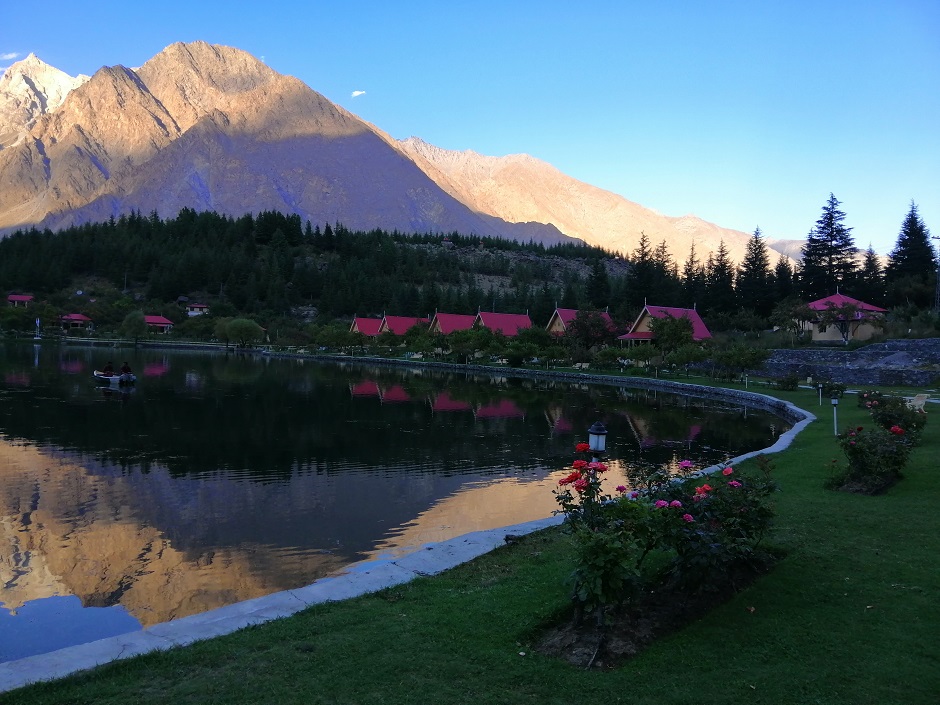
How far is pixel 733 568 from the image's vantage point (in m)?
6.65

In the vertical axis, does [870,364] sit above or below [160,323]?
below

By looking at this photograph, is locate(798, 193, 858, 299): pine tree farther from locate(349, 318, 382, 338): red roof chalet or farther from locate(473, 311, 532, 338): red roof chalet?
locate(349, 318, 382, 338): red roof chalet

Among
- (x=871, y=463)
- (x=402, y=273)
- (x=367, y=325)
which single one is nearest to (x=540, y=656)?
(x=871, y=463)

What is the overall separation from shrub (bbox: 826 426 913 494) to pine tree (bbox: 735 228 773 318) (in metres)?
61.4

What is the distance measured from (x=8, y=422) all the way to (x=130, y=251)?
399 ft

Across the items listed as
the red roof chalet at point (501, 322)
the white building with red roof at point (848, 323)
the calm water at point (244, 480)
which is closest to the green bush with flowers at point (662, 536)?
the calm water at point (244, 480)

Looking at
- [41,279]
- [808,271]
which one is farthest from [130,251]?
[808,271]

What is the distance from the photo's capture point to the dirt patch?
5.22 m

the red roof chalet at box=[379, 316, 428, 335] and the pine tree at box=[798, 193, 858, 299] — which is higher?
the pine tree at box=[798, 193, 858, 299]

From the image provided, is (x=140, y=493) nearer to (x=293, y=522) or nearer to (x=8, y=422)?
(x=293, y=522)

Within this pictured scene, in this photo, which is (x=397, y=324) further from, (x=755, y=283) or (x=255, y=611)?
(x=255, y=611)

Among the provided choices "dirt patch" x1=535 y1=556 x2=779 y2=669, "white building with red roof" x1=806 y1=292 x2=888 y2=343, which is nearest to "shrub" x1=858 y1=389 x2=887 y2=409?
"dirt patch" x1=535 y1=556 x2=779 y2=669

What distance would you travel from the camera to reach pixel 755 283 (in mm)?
68562

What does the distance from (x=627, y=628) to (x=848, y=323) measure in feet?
177
